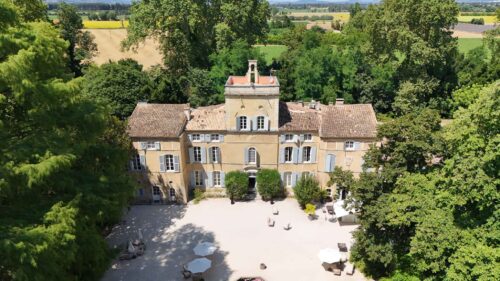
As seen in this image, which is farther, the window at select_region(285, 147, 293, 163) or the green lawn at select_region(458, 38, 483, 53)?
the green lawn at select_region(458, 38, 483, 53)

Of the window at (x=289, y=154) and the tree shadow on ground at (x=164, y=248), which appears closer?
the tree shadow on ground at (x=164, y=248)

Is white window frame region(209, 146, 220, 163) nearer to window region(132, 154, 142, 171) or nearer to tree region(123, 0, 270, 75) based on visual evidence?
window region(132, 154, 142, 171)

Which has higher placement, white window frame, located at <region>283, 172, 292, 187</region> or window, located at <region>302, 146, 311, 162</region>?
window, located at <region>302, 146, 311, 162</region>

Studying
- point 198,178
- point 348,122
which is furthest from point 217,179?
point 348,122

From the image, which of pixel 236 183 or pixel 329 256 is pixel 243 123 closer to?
pixel 236 183

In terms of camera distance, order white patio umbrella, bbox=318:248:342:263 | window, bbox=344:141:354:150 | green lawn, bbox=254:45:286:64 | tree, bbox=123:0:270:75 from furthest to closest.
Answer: green lawn, bbox=254:45:286:64, tree, bbox=123:0:270:75, window, bbox=344:141:354:150, white patio umbrella, bbox=318:248:342:263

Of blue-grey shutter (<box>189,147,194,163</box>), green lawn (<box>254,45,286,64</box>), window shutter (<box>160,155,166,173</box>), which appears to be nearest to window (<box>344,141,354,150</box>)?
blue-grey shutter (<box>189,147,194,163</box>)

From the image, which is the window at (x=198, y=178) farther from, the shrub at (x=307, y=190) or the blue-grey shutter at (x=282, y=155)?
the shrub at (x=307, y=190)

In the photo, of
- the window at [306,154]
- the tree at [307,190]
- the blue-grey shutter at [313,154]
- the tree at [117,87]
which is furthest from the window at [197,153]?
the tree at [117,87]
